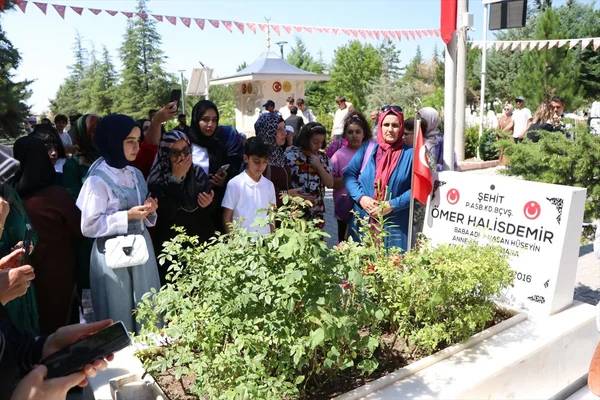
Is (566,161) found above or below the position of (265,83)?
below

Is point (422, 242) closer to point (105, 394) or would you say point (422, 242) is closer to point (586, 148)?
point (105, 394)

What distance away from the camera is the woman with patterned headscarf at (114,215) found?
316 cm

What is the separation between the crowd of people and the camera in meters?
3.14

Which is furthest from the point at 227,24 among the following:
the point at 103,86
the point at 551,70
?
the point at 103,86

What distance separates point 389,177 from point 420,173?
33cm

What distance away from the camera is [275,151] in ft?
16.4

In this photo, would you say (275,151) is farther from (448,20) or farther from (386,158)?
(448,20)

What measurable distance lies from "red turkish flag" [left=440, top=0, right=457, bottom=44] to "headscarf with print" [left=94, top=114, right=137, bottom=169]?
2.47 meters

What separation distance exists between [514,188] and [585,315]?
86 centimetres

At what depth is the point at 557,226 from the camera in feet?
10.1

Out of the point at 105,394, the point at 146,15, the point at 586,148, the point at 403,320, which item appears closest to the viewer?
the point at 105,394

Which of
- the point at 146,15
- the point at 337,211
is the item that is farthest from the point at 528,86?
the point at 337,211

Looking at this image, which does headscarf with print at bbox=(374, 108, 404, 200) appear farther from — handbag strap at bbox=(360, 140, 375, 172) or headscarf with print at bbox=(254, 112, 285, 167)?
headscarf with print at bbox=(254, 112, 285, 167)

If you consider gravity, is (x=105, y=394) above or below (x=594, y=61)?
below
